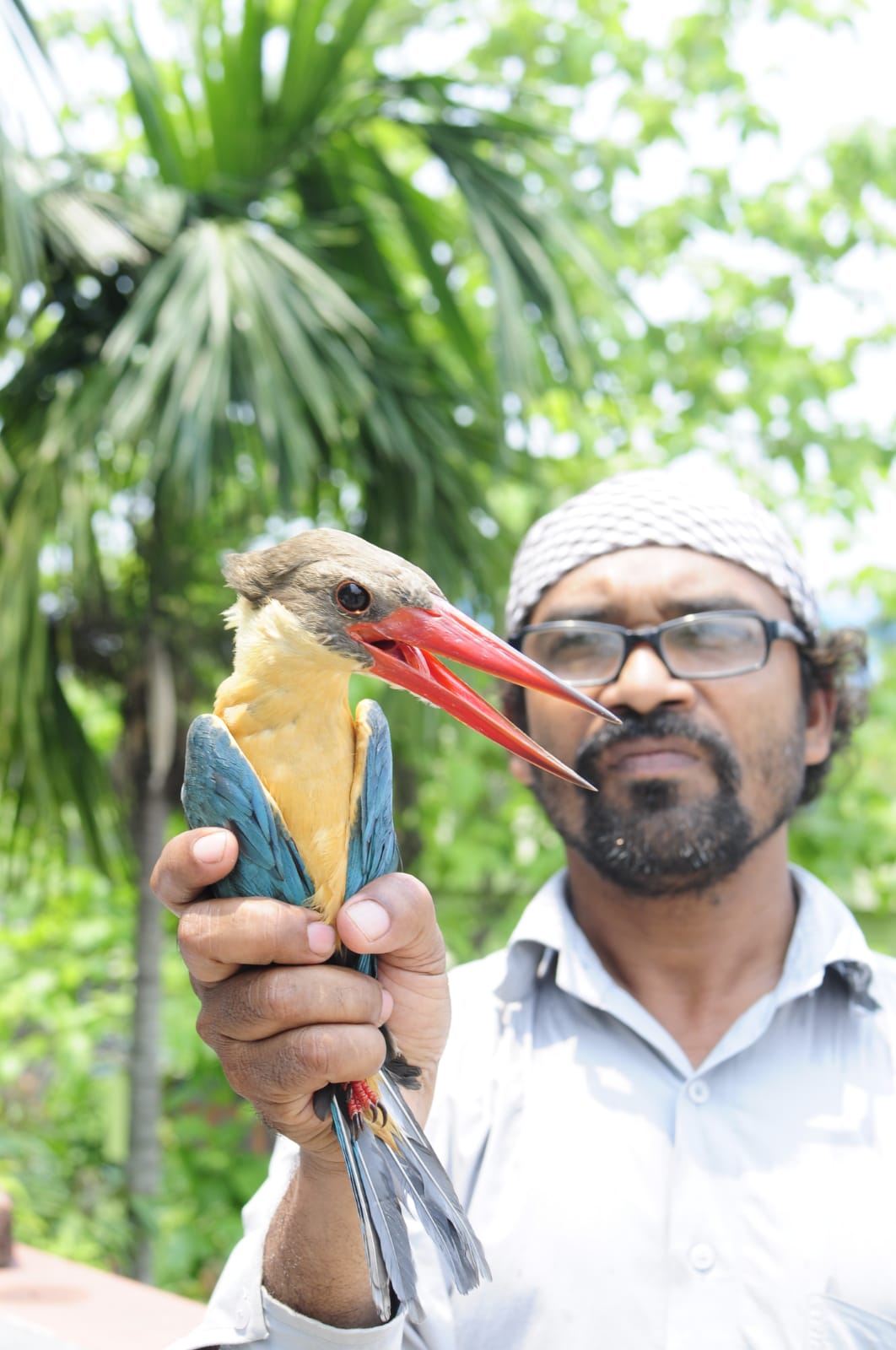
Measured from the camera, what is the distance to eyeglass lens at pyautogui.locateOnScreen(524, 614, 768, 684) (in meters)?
1.75

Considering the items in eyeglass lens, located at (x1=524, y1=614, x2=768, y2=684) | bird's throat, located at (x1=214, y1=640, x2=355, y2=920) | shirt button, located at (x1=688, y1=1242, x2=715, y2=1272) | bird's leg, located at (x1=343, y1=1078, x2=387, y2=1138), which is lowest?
shirt button, located at (x1=688, y1=1242, x2=715, y2=1272)

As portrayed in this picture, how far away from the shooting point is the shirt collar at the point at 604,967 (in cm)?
Answer: 167

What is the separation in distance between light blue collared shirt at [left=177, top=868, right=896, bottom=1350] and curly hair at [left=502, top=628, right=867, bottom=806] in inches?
17.1

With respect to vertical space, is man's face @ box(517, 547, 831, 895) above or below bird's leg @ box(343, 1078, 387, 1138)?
above

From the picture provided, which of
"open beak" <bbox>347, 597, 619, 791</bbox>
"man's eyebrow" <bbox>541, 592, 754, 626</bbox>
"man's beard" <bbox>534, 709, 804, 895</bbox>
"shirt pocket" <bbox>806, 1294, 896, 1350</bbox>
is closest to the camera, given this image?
"open beak" <bbox>347, 597, 619, 791</bbox>

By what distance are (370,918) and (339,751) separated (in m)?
0.16

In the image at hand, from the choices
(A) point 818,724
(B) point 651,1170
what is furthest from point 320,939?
(A) point 818,724

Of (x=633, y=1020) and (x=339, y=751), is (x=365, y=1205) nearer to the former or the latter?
(x=339, y=751)

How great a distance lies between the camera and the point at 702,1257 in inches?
56.7

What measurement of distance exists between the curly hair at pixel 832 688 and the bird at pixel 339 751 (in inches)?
40.0

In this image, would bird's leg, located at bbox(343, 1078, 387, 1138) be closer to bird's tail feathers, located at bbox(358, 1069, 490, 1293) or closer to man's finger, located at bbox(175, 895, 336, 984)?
bird's tail feathers, located at bbox(358, 1069, 490, 1293)

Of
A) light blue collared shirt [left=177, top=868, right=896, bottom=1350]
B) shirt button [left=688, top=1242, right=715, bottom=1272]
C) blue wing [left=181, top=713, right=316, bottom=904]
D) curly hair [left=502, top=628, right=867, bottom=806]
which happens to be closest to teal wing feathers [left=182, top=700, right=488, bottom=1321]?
blue wing [left=181, top=713, right=316, bottom=904]

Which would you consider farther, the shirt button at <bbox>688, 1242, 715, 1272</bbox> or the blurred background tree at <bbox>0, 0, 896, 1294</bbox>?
the blurred background tree at <bbox>0, 0, 896, 1294</bbox>

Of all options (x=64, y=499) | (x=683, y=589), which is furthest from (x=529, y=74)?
(x=683, y=589)
